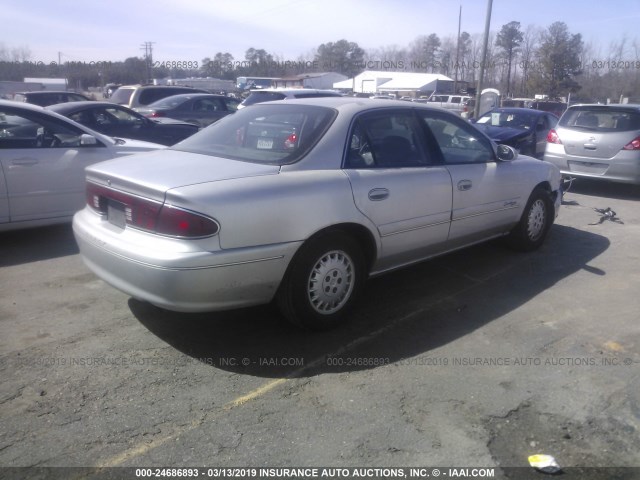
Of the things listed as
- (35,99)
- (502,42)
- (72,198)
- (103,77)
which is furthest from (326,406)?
(502,42)

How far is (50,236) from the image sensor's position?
639cm

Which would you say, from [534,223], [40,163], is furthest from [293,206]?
[40,163]

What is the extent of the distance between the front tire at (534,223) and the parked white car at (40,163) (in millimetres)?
4560

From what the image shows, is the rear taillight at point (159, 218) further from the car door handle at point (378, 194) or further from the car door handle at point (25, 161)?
the car door handle at point (25, 161)

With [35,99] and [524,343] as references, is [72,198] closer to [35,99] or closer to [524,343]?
[524,343]

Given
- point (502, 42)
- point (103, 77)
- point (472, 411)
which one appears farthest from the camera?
point (502, 42)

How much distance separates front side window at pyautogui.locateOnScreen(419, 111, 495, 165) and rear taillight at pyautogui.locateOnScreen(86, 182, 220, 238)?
7.54 ft

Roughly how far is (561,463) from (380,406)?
93cm

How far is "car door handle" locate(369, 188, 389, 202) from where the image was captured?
4.06m

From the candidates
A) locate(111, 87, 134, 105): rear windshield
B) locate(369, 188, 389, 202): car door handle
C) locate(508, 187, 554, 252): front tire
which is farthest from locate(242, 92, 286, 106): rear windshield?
locate(369, 188, 389, 202): car door handle

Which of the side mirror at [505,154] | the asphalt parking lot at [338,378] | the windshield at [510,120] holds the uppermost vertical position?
the windshield at [510,120]

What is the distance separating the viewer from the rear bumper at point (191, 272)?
3.28 m

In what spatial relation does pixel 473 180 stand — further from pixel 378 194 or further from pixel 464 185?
pixel 378 194

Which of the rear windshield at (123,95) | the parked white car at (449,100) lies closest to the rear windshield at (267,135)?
the rear windshield at (123,95)
